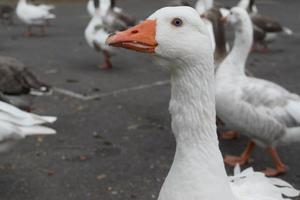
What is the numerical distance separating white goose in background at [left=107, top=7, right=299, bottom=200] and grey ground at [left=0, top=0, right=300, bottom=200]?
2331mm

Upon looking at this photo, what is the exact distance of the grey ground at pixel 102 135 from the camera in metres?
4.88

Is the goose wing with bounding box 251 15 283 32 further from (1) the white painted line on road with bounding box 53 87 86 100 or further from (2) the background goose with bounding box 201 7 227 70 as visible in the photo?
(1) the white painted line on road with bounding box 53 87 86 100

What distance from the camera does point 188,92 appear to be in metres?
2.35

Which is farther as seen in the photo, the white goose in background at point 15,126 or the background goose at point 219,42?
the background goose at point 219,42

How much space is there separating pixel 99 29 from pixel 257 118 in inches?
233

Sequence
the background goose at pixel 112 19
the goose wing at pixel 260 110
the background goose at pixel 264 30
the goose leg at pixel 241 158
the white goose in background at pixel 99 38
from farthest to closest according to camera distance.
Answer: the background goose at pixel 264 30, the background goose at pixel 112 19, the white goose in background at pixel 99 38, the goose leg at pixel 241 158, the goose wing at pixel 260 110

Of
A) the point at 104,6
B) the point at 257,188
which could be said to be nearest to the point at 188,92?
the point at 257,188

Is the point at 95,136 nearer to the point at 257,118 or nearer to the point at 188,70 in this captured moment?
the point at 257,118

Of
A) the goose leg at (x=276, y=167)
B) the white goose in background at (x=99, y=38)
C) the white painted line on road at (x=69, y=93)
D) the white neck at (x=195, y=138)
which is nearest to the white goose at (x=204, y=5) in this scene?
the white goose in background at (x=99, y=38)

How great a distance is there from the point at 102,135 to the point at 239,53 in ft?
6.62

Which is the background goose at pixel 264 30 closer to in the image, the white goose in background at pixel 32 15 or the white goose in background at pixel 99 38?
the white goose in background at pixel 99 38

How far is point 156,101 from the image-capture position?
305 inches

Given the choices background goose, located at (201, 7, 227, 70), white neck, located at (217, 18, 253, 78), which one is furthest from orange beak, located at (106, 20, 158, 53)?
background goose, located at (201, 7, 227, 70)

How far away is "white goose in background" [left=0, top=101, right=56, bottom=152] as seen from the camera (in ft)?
14.2
